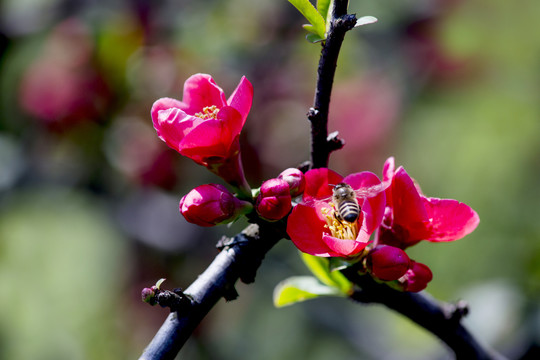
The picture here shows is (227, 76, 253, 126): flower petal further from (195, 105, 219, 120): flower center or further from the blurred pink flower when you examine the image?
the blurred pink flower

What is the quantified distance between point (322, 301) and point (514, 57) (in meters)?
2.10

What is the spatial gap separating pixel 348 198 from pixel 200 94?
32 centimetres

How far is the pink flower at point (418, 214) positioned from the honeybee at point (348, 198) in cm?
3

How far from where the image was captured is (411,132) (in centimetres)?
361

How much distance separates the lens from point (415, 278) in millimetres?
848

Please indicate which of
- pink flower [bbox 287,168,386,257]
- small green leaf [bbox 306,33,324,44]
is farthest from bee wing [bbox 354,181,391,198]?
small green leaf [bbox 306,33,324,44]

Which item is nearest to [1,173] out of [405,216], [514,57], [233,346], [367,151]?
[233,346]

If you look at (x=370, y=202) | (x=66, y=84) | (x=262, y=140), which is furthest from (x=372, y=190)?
(x=66, y=84)

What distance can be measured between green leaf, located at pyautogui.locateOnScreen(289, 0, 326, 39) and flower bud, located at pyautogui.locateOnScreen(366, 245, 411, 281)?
337 millimetres

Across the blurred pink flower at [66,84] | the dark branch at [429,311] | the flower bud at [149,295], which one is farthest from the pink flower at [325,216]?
the blurred pink flower at [66,84]

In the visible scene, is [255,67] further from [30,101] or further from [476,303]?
[476,303]

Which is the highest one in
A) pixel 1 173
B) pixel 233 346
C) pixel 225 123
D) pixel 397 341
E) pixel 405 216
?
pixel 225 123

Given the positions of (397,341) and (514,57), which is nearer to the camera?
(397,341)

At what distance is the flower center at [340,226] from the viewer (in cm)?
93
